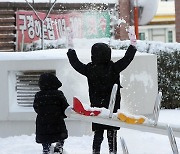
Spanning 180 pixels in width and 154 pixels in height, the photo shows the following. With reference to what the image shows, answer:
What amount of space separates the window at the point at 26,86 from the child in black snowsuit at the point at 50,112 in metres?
1.98

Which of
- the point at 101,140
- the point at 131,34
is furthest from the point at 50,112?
the point at 131,34

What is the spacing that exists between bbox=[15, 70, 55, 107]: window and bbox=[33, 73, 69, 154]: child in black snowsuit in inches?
77.8

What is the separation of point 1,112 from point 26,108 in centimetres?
34

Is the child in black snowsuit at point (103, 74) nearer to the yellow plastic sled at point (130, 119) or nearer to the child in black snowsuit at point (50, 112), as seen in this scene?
the child in black snowsuit at point (50, 112)

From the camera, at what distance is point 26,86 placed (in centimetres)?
773

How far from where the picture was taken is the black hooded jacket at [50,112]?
5.63 meters

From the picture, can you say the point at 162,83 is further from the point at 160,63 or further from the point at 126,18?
the point at 126,18

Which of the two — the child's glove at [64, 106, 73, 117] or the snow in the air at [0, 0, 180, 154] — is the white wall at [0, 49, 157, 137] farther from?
the child's glove at [64, 106, 73, 117]

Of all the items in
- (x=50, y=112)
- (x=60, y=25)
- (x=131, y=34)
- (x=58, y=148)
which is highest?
(x=60, y=25)

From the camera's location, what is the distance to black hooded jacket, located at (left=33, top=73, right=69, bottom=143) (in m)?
5.63

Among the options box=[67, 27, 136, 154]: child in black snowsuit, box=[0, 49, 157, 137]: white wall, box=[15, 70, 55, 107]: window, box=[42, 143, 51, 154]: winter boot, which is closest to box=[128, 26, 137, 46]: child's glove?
box=[67, 27, 136, 154]: child in black snowsuit

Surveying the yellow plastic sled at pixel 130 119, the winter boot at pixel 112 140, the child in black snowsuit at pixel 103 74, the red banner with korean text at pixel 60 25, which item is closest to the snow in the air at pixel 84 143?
the winter boot at pixel 112 140

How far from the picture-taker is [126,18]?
63.0ft

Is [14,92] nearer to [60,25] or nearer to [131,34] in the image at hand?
[131,34]
